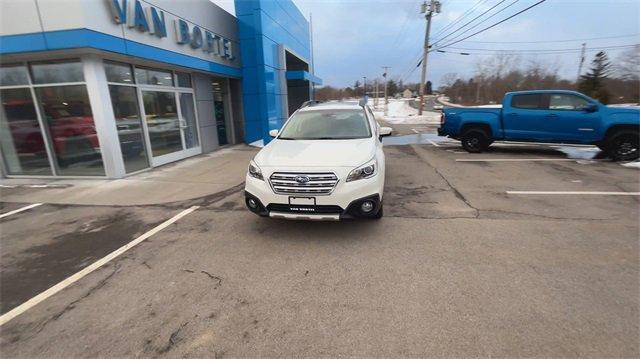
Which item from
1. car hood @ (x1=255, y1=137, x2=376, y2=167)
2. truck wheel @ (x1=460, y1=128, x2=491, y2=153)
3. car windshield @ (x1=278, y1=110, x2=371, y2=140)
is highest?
car windshield @ (x1=278, y1=110, x2=371, y2=140)

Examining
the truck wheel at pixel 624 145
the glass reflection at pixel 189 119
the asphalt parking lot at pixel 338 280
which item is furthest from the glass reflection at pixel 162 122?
the truck wheel at pixel 624 145

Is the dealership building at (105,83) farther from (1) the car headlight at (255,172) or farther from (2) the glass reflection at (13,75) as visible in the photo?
(1) the car headlight at (255,172)

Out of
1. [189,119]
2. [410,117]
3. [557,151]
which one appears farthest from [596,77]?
[189,119]

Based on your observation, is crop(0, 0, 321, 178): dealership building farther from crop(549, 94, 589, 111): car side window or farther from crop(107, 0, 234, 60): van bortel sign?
crop(549, 94, 589, 111): car side window

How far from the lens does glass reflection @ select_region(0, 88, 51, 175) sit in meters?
8.49

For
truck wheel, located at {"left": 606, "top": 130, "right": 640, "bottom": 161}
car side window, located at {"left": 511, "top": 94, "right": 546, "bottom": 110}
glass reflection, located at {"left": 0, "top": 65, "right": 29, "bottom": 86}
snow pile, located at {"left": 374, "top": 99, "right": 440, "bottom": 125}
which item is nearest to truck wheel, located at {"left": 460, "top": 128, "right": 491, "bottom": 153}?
car side window, located at {"left": 511, "top": 94, "right": 546, "bottom": 110}

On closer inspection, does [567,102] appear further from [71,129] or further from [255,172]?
[71,129]

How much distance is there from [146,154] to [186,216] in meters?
5.05

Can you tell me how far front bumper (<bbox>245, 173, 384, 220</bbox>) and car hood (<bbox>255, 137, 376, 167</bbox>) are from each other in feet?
0.97

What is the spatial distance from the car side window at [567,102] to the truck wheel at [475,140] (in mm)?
1905

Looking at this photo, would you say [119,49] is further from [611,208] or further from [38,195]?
[611,208]

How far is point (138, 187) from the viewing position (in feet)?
24.8

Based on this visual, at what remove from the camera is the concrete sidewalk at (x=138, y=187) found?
266 inches

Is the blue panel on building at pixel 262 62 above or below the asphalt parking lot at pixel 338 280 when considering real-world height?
above
